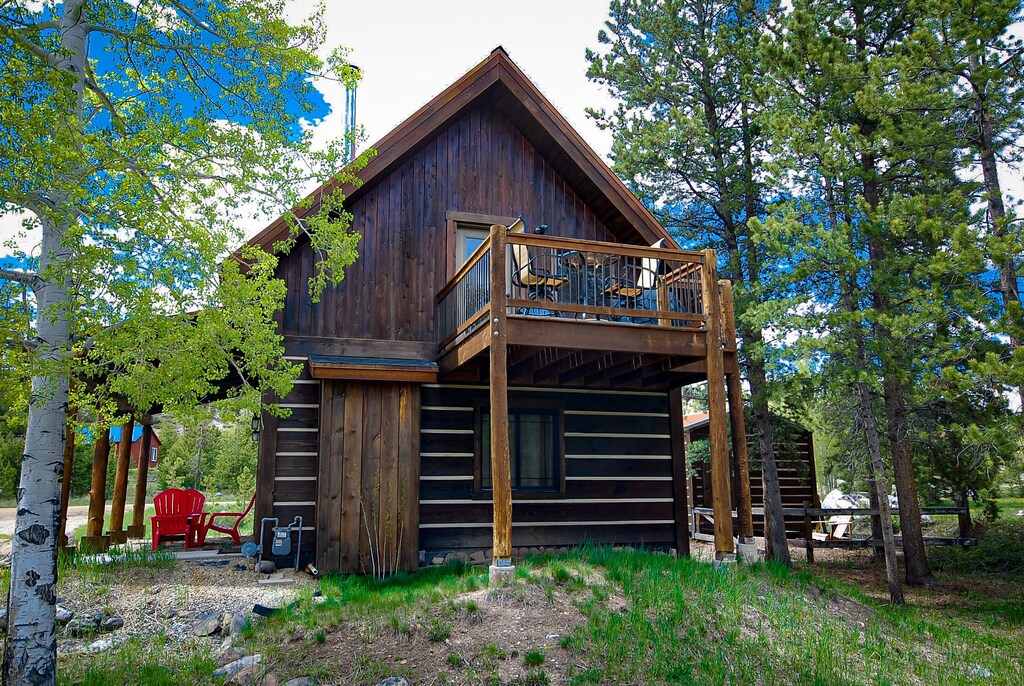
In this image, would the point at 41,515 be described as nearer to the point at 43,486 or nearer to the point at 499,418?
the point at 43,486

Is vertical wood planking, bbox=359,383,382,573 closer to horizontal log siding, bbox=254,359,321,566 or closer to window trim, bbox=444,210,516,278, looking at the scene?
horizontal log siding, bbox=254,359,321,566

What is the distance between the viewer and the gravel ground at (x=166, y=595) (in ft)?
23.5

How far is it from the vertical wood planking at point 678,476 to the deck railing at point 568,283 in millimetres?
1968

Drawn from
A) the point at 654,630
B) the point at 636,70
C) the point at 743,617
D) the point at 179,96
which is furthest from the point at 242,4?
the point at 636,70

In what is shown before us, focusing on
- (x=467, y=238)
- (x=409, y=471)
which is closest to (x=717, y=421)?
(x=409, y=471)

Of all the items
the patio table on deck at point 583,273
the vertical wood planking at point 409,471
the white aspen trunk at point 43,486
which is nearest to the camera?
the white aspen trunk at point 43,486

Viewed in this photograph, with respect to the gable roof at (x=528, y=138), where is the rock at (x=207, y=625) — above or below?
below

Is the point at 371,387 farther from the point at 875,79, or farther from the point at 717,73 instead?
the point at 717,73

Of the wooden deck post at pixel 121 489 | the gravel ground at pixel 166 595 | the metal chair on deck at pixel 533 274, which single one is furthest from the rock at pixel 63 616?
the metal chair on deck at pixel 533 274

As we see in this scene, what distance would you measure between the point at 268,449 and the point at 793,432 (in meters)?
12.6

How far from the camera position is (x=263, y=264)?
7750 millimetres

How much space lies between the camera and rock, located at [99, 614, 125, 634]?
7.20m

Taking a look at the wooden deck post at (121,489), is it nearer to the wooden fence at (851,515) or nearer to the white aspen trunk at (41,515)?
the white aspen trunk at (41,515)

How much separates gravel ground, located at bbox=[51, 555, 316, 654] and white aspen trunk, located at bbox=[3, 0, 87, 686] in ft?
3.70
